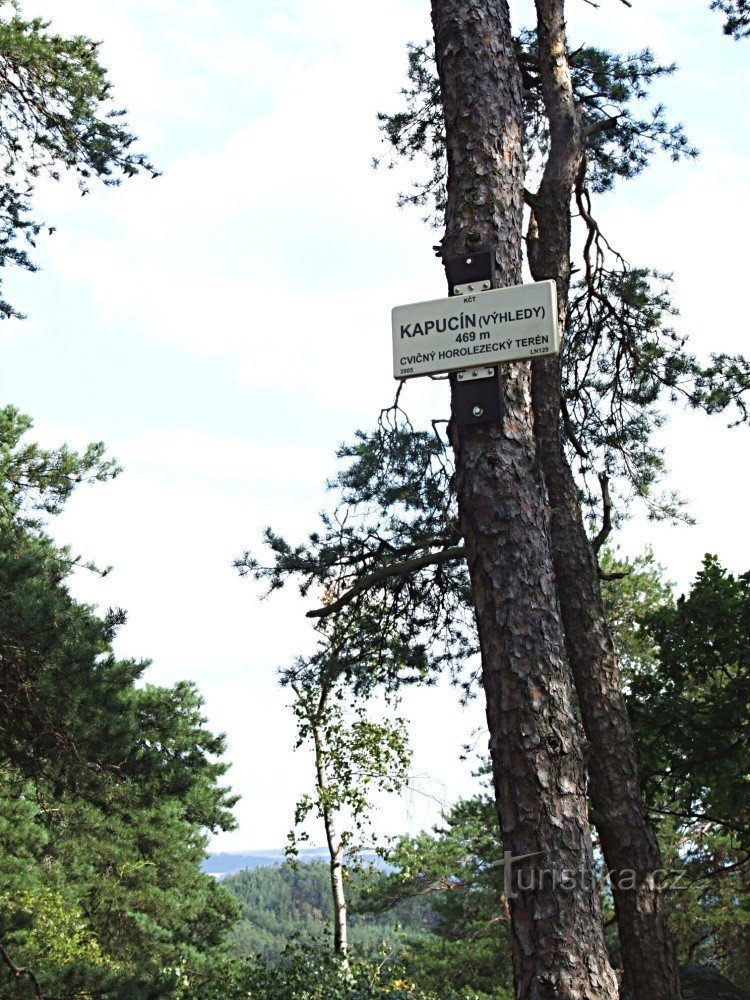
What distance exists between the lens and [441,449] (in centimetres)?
427

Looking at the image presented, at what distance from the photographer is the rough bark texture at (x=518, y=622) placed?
8.80 ft

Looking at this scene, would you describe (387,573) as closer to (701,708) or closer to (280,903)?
(701,708)

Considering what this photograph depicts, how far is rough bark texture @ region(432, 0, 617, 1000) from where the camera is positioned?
2.68 metres

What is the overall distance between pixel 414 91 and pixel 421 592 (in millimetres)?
4194

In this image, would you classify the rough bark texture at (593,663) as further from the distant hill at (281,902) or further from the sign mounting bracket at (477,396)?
the distant hill at (281,902)

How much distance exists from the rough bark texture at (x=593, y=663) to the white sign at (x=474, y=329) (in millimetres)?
2509

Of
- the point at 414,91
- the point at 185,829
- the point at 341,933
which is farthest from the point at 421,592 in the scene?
the point at 185,829

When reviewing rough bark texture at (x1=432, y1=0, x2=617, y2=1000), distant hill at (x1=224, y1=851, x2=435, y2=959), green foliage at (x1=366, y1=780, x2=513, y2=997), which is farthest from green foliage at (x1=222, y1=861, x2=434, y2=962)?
rough bark texture at (x1=432, y1=0, x2=617, y2=1000)

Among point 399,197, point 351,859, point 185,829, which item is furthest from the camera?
point 185,829

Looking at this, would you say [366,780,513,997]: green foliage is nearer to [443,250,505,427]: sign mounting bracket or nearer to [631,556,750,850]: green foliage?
[631,556,750,850]: green foliage

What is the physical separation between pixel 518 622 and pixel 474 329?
90 cm

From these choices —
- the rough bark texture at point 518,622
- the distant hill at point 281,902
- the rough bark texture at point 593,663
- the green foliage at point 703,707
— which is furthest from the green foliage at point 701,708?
the distant hill at point 281,902

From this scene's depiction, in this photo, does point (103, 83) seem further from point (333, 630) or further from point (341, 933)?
point (341, 933)

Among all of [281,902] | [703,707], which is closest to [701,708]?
[703,707]
